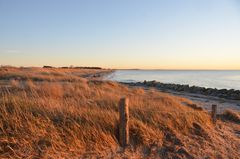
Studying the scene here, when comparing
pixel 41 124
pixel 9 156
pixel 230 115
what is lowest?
pixel 230 115

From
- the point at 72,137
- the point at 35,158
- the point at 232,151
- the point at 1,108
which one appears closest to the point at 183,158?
the point at 232,151

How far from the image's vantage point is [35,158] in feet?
14.4

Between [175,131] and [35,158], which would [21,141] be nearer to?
[35,158]

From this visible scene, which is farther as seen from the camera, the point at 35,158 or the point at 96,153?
the point at 96,153

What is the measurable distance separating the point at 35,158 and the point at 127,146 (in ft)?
6.56

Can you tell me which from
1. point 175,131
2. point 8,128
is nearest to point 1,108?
point 8,128

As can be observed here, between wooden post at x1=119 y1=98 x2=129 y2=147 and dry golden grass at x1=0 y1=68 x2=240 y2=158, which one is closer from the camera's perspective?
dry golden grass at x1=0 y1=68 x2=240 y2=158

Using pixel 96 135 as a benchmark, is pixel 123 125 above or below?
above

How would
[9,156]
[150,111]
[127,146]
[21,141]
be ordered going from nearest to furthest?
[9,156], [21,141], [127,146], [150,111]

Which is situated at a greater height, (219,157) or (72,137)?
(72,137)

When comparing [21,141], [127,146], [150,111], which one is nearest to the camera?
[21,141]

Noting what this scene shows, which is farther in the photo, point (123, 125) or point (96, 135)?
point (123, 125)

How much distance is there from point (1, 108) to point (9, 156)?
184 centimetres

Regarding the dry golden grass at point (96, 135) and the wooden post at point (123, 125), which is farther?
the wooden post at point (123, 125)
